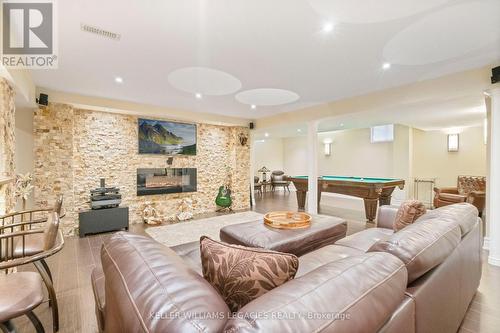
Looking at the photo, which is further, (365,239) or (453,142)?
(453,142)

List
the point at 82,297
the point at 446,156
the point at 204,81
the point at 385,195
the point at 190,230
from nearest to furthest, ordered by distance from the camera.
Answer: the point at 82,297 < the point at 204,81 < the point at 190,230 < the point at 385,195 < the point at 446,156

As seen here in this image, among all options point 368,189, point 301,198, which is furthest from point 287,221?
point 301,198

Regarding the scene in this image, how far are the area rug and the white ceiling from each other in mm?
2572

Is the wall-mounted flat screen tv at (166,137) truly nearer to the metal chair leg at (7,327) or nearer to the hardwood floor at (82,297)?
the hardwood floor at (82,297)

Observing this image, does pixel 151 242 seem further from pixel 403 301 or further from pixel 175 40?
pixel 175 40

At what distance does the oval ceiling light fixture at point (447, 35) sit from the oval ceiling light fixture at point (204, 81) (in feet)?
6.97

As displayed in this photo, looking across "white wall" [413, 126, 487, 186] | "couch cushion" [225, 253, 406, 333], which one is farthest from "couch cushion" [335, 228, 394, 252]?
"white wall" [413, 126, 487, 186]

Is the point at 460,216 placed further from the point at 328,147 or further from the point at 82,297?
the point at 328,147

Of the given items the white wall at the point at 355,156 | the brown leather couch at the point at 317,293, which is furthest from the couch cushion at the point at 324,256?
the white wall at the point at 355,156

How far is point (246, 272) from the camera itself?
96cm

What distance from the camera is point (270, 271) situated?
0.95m

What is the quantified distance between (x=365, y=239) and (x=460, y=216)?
2.65 ft

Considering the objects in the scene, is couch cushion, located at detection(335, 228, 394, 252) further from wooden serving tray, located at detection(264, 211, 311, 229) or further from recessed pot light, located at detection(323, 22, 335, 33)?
recessed pot light, located at detection(323, 22, 335, 33)

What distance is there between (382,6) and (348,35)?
456 millimetres
